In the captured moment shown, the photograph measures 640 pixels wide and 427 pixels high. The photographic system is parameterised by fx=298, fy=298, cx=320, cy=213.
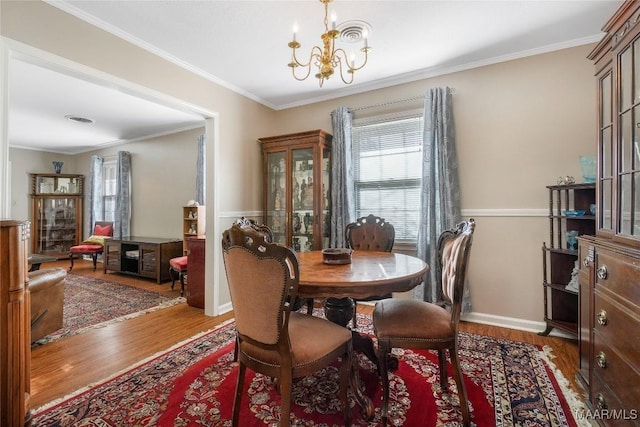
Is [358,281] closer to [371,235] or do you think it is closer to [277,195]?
[371,235]

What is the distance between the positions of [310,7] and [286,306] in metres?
2.13

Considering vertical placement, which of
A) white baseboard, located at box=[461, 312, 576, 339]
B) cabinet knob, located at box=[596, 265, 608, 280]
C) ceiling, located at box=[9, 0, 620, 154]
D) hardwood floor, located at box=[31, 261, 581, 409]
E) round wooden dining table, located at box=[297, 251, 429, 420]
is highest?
ceiling, located at box=[9, 0, 620, 154]

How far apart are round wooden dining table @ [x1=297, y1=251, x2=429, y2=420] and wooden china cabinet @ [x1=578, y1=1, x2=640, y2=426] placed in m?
0.88

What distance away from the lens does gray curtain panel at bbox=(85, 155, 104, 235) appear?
6727 mm

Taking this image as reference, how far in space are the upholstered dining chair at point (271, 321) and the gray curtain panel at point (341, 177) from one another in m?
2.16

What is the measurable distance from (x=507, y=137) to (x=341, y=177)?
69.5 inches

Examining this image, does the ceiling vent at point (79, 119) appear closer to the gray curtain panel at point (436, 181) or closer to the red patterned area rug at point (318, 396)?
the red patterned area rug at point (318, 396)

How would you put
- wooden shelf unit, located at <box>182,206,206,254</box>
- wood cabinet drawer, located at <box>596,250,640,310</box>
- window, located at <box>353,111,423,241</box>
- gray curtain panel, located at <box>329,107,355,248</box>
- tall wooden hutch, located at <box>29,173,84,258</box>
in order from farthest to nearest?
tall wooden hutch, located at <box>29,173,84,258</box>, wooden shelf unit, located at <box>182,206,206,254</box>, gray curtain panel, located at <box>329,107,355,248</box>, window, located at <box>353,111,423,241</box>, wood cabinet drawer, located at <box>596,250,640,310</box>

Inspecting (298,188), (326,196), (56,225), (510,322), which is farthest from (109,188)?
(510,322)

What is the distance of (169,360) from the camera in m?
2.27

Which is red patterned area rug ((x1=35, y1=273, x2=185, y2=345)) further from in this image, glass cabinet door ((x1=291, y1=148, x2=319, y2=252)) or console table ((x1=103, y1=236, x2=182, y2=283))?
glass cabinet door ((x1=291, y1=148, x2=319, y2=252))

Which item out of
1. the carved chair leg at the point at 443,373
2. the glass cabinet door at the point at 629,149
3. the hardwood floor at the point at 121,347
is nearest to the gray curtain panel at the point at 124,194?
the hardwood floor at the point at 121,347

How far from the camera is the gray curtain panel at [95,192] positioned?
22.1ft

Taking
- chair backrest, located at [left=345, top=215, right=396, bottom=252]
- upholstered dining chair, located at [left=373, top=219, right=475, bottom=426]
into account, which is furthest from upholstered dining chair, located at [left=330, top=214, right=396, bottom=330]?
upholstered dining chair, located at [left=373, top=219, right=475, bottom=426]
